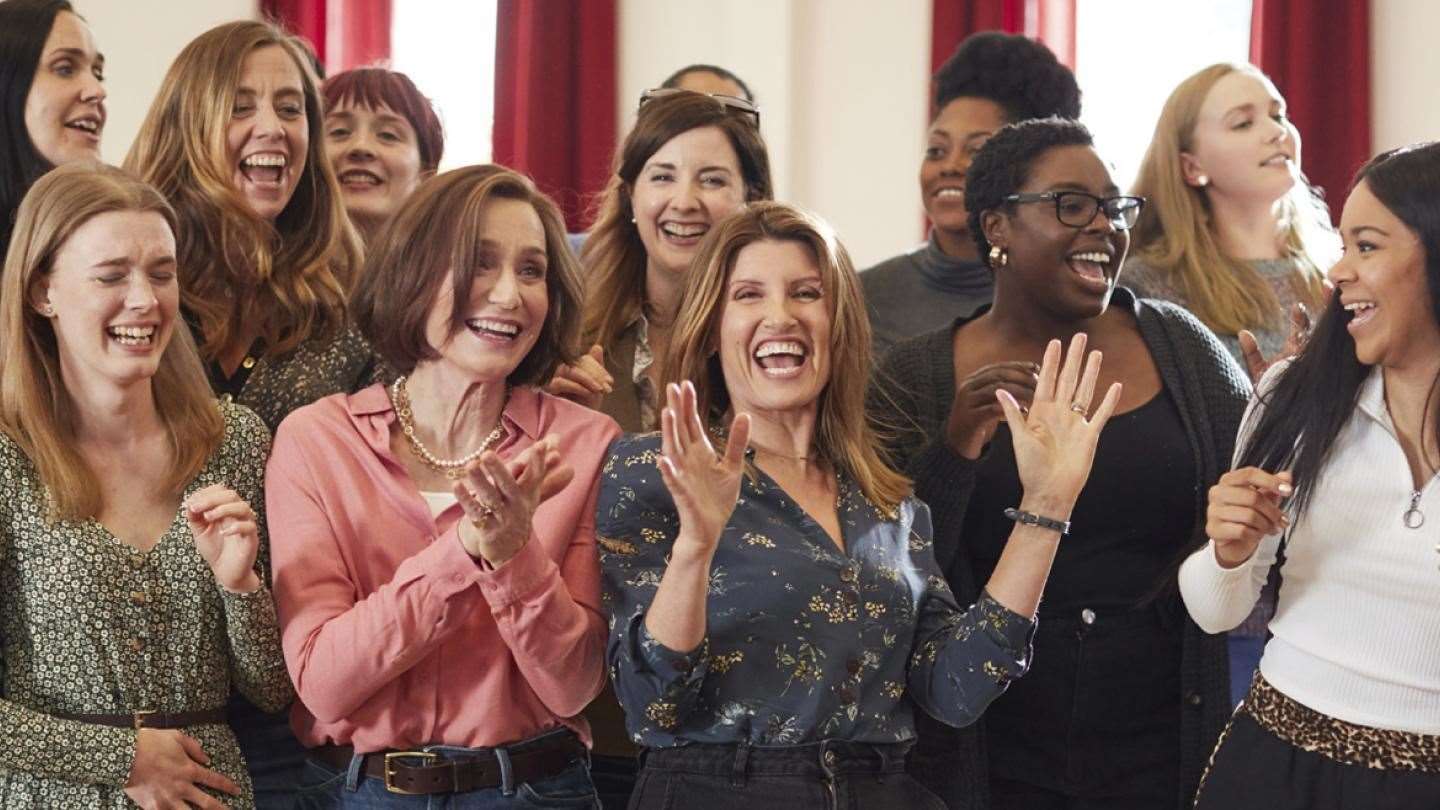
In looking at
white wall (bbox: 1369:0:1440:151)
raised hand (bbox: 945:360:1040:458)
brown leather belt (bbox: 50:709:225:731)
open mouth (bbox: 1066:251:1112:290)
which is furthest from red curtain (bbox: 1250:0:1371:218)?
brown leather belt (bbox: 50:709:225:731)

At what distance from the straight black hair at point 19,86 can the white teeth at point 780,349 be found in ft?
5.20

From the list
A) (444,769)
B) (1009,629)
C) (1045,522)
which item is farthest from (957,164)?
(444,769)

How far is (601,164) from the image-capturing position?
18.4 ft

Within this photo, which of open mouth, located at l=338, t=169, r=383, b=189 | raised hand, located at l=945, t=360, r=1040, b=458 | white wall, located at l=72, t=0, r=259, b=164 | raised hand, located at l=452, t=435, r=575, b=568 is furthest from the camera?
white wall, located at l=72, t=0, r=259, b=164

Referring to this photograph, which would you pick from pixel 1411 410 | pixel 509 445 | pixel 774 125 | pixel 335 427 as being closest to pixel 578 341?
pixel 509 445

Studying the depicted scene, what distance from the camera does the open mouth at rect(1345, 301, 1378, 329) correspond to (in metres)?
2.42

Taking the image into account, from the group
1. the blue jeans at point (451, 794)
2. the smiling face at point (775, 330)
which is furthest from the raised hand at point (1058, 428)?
the blue jeans at point (451, 794)

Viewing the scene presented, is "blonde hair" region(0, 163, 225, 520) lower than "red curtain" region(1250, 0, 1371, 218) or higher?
lower

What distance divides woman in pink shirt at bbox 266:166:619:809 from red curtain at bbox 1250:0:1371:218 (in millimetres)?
3366

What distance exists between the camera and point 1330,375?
8.19 ft

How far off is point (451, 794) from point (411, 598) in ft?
0.89

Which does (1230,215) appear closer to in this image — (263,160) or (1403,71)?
(1403,71)

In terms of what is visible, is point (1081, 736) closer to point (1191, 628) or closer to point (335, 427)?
point (1191, 628)

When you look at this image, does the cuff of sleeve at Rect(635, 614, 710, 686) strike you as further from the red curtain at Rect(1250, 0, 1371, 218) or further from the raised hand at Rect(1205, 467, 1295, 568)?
the red curtain at Rect(1250, 0, 1371, 218)
